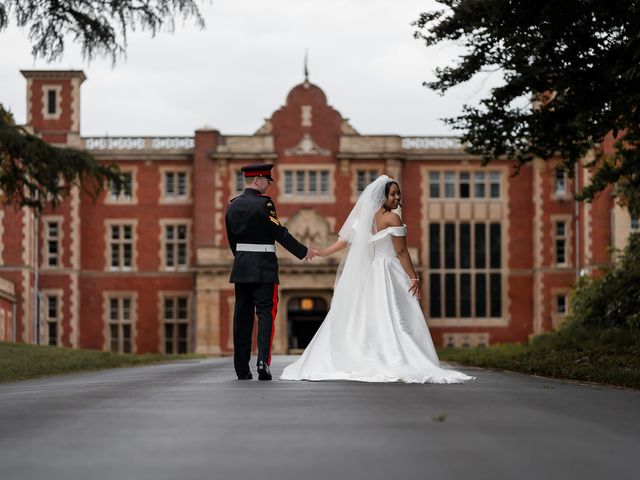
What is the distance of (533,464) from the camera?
4648mm

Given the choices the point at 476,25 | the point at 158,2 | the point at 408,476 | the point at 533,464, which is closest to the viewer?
the point at 408,476

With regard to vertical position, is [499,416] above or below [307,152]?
below

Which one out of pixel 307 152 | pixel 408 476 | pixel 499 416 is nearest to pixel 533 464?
pixel 408 476

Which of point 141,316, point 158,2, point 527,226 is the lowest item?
point 141,316

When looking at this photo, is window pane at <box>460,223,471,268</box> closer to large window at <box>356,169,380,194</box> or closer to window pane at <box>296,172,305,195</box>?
large window at <box>356,169,380,194</box>

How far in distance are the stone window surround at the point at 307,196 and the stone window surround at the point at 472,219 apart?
3.47 meters

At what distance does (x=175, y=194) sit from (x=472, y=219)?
38.2ft

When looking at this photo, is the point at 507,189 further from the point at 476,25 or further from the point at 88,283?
the point at 476,25

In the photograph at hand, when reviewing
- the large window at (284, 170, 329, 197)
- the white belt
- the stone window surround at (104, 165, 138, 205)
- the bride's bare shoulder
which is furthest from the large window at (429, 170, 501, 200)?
the white belt

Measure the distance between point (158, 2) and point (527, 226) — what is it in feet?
98.2

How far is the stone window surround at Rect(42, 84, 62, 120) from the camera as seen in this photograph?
155 ft

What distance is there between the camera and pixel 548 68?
45.6ft

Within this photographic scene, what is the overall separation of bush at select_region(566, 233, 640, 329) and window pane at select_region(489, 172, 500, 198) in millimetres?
22787

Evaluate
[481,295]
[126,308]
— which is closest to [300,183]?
[481,295]
